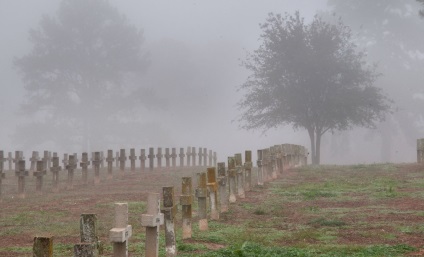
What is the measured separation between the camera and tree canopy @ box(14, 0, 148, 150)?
2370 inches

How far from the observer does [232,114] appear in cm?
11550

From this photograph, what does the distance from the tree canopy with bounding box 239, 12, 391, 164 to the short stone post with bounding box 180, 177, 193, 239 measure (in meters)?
31.7

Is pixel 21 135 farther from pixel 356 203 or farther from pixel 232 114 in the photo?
pixel 232 114

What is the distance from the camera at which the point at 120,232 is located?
719 centimetres

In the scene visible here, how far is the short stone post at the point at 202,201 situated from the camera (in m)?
13.2

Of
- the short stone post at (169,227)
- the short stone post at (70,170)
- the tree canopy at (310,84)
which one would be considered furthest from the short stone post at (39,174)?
the tree canopy at (310,84)

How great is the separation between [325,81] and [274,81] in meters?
3.87

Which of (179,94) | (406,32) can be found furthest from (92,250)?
(179,94)

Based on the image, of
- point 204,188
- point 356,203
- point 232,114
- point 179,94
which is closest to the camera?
point 204,188

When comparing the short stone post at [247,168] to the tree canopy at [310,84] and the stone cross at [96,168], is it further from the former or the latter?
the tree canopy at [310,84]

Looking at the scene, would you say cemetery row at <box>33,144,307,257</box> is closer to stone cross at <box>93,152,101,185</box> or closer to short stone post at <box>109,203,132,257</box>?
short stone post at <box>109,203,132,257</box>

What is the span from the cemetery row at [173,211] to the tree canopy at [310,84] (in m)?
17.6

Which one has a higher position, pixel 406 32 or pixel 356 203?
pixel 406 32

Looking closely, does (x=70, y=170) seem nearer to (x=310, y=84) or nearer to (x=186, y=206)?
(x=186, y=206)
